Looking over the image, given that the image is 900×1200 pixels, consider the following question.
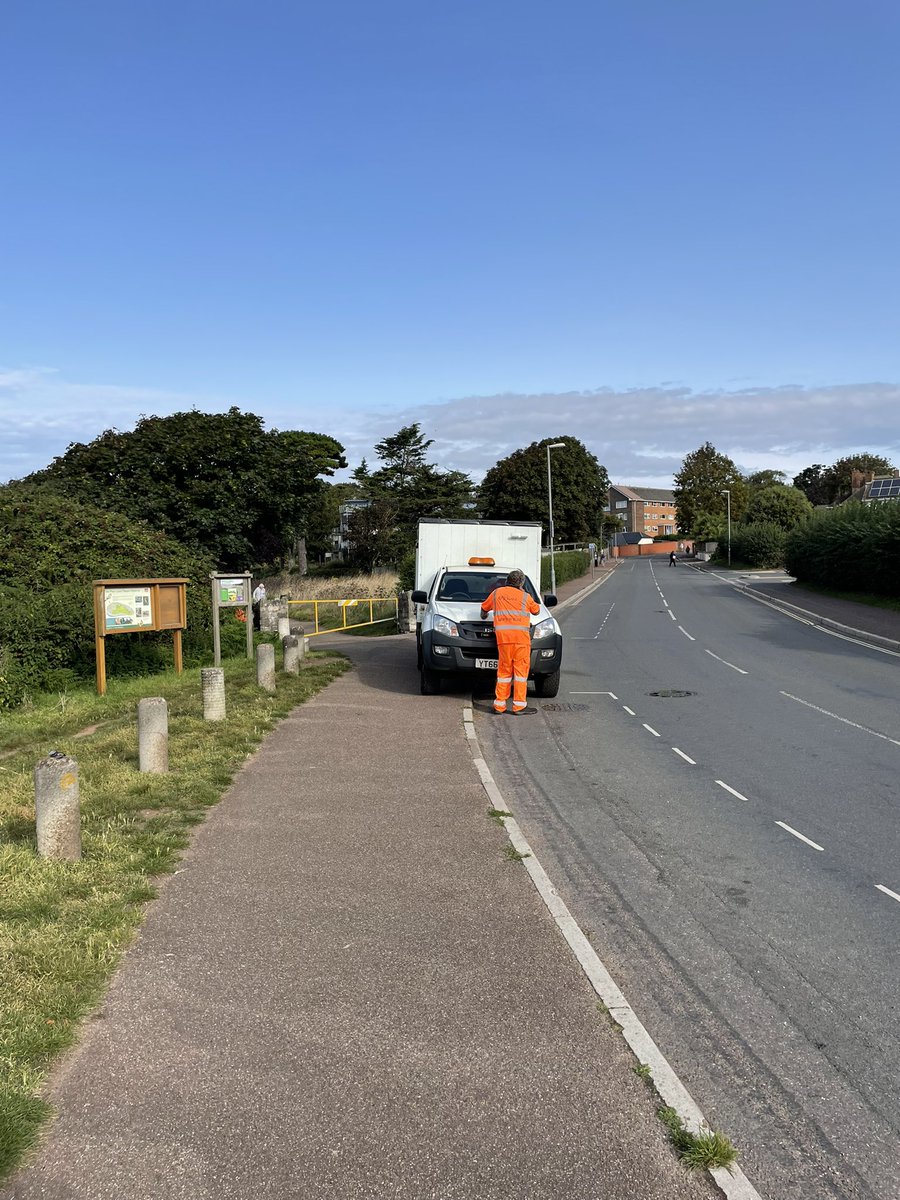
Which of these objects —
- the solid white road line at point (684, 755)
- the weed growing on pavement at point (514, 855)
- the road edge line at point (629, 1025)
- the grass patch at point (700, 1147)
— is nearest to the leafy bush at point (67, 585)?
the solid white road line at point (684, 755)

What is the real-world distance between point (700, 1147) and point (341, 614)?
28.0 m

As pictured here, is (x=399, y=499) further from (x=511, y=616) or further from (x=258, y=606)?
(x=511, y=616)

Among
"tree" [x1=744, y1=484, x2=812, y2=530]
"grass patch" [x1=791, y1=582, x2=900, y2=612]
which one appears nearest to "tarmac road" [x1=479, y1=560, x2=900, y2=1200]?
"grass patch" [x1=791, y1=582, x2=900, y2=612]

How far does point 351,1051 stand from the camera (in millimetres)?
3545

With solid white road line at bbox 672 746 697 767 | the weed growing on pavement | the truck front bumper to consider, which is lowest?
solid white road line at bbox 672 746 697 767

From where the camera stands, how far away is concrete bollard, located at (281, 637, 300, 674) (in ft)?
49.8

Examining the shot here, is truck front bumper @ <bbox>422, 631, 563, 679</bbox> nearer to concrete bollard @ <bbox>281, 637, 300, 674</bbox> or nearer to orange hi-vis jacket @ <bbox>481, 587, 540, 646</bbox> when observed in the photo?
orange hi-vis jacket @ <bbox>481, 587, 540, 646</bbox>

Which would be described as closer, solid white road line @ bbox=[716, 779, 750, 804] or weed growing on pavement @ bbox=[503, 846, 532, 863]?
weed growing on pavement @ bbox=[503, 846, 532, 863]

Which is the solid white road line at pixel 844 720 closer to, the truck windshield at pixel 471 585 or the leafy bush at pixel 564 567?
the truck windshield at pixel 471 585

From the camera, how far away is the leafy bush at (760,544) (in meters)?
73.2

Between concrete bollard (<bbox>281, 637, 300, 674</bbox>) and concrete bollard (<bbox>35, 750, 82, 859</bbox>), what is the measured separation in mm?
9349

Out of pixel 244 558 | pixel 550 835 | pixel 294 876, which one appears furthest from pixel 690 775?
pixel 244 558

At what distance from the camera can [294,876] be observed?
5.61m

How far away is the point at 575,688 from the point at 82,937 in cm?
1087
